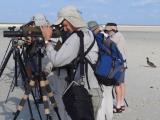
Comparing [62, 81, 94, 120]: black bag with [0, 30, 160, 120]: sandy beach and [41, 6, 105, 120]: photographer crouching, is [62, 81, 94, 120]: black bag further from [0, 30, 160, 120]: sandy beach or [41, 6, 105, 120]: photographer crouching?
[0, 30, 160, 120]: sandy beach

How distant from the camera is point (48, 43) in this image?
17.1 feet

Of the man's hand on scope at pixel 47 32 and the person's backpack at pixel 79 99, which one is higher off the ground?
the man's hand on scope at pixel 47 32

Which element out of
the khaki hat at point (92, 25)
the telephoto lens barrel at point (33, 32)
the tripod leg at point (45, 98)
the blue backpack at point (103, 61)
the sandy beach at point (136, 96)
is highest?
the telephoto lens barrel at point (33, 32)

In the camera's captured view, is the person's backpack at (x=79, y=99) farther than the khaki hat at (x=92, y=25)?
No

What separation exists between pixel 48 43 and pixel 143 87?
728 cm

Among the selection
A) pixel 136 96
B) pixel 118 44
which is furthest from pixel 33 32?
pixel 136 96

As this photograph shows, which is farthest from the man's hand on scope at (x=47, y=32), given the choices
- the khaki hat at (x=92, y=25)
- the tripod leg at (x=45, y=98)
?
the khaki hat at (x=92, y=25)

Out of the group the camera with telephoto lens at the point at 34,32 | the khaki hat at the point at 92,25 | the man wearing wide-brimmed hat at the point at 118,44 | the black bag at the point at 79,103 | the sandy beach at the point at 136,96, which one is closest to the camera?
the black bag at the point at 79,103

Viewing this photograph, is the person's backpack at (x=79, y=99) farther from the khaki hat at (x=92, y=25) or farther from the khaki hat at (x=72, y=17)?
the khaki hat at (x=92, y=25)

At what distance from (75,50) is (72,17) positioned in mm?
323

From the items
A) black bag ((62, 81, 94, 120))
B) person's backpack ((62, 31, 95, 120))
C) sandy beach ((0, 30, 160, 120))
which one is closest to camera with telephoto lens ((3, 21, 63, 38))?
person's backpack ((62, 31, 95, 120))

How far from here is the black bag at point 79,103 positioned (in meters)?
5.03

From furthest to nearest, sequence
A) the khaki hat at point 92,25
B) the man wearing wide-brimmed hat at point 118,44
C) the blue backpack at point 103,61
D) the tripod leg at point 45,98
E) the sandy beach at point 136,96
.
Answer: the sandy beach at point 136,96 < the man wearing wide-brimmed hat at point 118,44 < the khaki hat at point 92,25 < the tripod leg at point 45,98 < the blue backpack at point 103,61

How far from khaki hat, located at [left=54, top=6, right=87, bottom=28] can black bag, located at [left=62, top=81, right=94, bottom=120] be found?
589 millimetres
